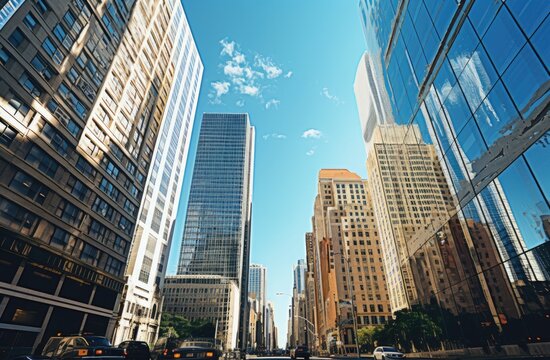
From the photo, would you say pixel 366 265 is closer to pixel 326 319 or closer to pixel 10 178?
pixel 326 319

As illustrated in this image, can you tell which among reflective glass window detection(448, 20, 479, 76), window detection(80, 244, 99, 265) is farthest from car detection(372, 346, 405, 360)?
window detection(80, 244, 99, 265)

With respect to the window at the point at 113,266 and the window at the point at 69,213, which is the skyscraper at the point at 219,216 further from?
the window at the point at 69,213

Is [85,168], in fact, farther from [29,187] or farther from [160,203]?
[160,203]

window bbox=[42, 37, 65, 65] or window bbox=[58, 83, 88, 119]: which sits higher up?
window bbox=[42, 37, 65, 65]

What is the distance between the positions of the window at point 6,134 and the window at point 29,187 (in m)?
2.75

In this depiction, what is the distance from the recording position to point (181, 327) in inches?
3088

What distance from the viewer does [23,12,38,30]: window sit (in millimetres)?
26194

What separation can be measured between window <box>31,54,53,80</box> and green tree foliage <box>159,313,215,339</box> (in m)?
60.6

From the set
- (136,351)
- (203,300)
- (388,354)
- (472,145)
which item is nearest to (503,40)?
(472,145)

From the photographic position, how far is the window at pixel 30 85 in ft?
85.3

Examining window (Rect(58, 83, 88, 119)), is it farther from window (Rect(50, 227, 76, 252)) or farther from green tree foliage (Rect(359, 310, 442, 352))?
green tree foliage (Rect(359, 310, 442, 352))

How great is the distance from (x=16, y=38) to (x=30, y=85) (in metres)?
3.89

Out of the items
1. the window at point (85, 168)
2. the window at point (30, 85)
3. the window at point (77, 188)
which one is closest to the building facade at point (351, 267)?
the window at point (85, 168)

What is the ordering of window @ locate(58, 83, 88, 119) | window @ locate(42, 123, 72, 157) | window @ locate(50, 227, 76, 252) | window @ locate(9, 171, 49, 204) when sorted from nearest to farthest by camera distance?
window @ locate(9, 171, 49, 204)
window @ locate(42, 123, 72, 157)
window @ locate(50, 227, 76, 252)
window @ locate(58, 83, 88, 119)
